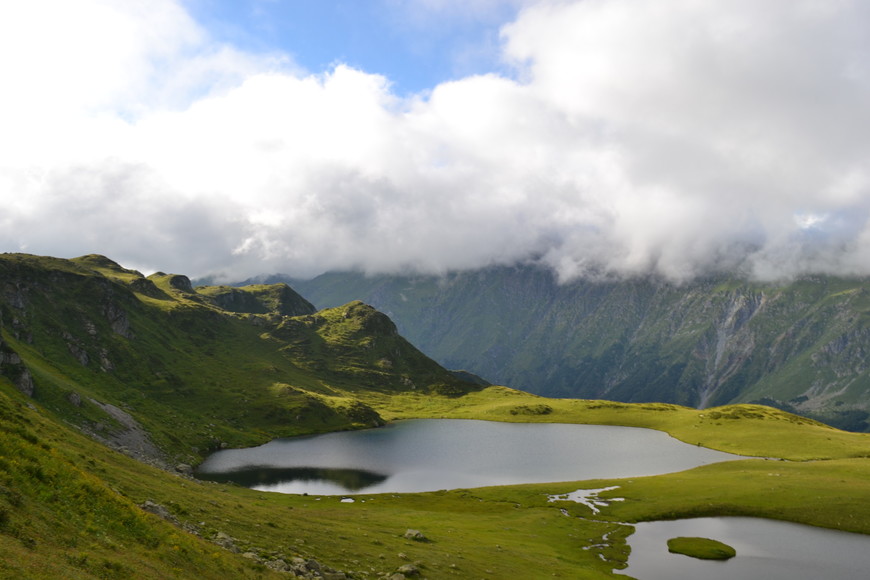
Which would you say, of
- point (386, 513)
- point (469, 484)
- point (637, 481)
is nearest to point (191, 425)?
point (469, 484)

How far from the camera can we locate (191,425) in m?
177

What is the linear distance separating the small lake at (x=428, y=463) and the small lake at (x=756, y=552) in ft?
160

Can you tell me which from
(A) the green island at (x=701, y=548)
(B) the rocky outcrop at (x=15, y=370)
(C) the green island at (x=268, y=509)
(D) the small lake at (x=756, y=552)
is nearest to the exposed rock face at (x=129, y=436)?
(C) the green island at (x=268, y=509)

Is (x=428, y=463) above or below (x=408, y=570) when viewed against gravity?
below

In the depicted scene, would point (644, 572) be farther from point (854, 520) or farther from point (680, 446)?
point (680, 446)

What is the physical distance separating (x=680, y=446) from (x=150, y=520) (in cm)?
19790

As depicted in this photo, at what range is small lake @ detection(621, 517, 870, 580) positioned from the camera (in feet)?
213

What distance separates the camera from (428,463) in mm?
155250

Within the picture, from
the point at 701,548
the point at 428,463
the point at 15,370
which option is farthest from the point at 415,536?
the point at 15,370

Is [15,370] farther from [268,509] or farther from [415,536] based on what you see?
[415,536]

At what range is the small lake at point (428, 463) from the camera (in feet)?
412

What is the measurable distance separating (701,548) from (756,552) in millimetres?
7625

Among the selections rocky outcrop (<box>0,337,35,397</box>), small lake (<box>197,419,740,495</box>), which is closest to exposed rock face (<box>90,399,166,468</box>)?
small lake (<box>197,419,740,495</box>)

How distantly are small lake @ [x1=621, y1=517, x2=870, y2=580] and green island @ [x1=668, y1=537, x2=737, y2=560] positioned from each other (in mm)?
1154
